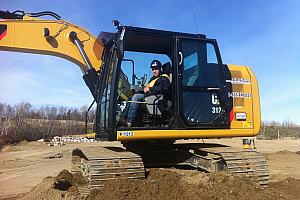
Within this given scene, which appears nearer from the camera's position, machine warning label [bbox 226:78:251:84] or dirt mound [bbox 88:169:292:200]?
dirt mound [bbox 88:169:292:200]

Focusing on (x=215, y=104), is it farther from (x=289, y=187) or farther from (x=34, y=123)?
(x=34, y=123)

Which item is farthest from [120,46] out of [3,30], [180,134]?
[3,30]

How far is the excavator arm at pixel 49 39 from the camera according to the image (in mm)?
7305

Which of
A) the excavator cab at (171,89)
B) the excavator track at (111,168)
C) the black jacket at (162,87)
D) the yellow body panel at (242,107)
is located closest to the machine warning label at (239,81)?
the yellow body panel at (242,107)

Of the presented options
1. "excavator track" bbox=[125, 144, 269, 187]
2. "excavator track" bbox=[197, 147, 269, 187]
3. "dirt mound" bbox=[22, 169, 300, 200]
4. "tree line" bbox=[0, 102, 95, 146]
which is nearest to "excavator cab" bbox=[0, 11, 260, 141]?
"excavator track" bbox=[125, 144, 269, 187]

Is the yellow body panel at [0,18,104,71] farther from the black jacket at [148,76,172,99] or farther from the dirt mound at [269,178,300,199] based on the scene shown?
the dirt mound at [269,178,300,199]

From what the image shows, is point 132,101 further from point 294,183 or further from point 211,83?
point 294,183

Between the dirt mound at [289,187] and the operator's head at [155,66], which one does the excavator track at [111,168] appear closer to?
the operator's head at [155,66]

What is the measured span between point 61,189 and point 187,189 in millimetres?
2477

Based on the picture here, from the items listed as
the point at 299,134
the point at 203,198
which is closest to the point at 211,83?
the point at 203,198

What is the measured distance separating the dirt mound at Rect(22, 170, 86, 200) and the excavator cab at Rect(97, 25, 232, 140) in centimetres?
112

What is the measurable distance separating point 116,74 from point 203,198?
247cm

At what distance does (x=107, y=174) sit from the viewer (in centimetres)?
521

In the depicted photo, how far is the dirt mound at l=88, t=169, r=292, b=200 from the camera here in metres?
4.90
